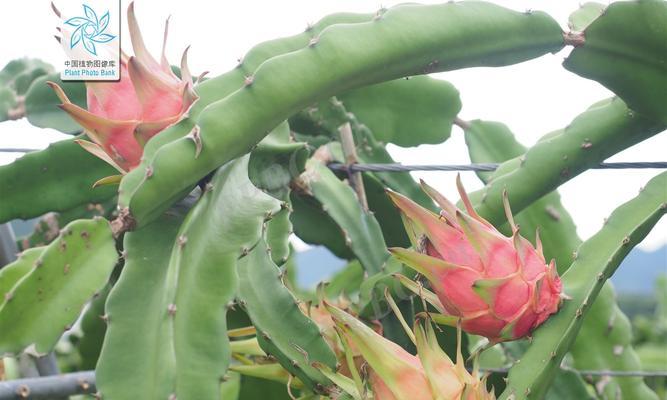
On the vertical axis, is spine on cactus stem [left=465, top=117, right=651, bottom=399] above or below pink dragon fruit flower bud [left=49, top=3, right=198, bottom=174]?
below

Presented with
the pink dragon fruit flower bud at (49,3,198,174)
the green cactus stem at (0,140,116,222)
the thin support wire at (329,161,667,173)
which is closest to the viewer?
the pink dragon fruit flower bud at (49,3,198,174)

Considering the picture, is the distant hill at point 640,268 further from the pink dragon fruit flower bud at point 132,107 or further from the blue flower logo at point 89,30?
the pink dragon fruit flower bud at point 132,107

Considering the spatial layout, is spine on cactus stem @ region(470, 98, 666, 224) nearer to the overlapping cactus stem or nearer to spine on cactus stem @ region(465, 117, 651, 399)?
spine on cactus stem @ region(465, 117, 651, 399)

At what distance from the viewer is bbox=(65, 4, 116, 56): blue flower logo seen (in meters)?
1.29

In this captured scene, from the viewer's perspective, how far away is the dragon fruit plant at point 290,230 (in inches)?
38.5

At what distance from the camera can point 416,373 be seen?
986mm

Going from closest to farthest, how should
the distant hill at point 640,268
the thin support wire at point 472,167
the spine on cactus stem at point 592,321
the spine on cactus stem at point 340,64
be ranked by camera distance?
the spine on cactus stem at point 340,64
the thin support wire at point 472,167
the spine on cactus stem at point 592,321
the distant hill at point 640,268

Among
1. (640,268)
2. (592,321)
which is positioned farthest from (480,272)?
(640,268)

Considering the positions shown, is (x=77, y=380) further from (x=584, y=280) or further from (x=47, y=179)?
(x=584, y=280)

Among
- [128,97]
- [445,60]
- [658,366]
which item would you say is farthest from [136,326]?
[658,366]

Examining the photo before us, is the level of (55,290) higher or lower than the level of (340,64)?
lower

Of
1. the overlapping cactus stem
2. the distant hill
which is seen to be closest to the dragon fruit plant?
the overlapping cactus stem

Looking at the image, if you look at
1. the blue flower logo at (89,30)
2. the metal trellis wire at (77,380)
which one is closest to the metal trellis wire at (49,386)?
the metal trellis wire at (77,380)

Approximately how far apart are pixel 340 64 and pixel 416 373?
399 millimetres
